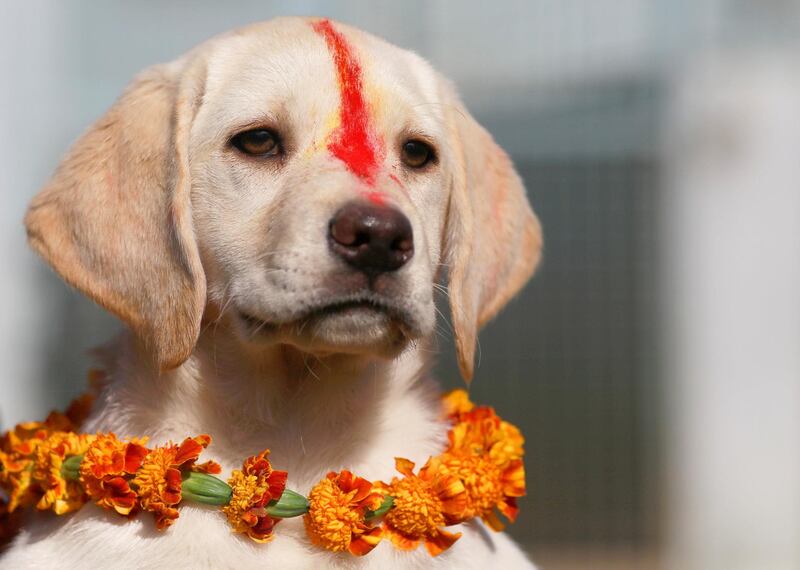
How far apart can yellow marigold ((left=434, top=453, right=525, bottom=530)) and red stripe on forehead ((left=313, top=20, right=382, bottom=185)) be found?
0.88m

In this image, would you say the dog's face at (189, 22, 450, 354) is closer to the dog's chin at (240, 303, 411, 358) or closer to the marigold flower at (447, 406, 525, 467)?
the dog's chin at (240, 303, 411, 358)

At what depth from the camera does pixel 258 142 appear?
3184mm

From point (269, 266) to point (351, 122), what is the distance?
549 mm

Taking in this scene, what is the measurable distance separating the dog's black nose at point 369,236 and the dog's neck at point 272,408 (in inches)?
20.5

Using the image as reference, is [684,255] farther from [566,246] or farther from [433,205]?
[433,205]

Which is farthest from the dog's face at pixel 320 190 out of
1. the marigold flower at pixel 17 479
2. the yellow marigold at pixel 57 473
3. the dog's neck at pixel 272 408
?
the marigold flower at pixel 17 479

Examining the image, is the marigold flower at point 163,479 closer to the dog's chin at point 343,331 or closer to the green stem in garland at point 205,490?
the green stem in garland at point 205,490

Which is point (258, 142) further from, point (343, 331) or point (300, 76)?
point (343, 331)

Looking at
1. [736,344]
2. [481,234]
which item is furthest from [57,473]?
[736,344]

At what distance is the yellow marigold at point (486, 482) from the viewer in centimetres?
316

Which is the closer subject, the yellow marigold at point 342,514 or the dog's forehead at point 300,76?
the yellow marigold at point 342,514

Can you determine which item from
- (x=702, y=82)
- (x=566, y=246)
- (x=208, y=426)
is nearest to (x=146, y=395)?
(x=208, y=426)

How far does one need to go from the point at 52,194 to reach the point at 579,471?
5302mm

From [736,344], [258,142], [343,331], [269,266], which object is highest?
[258,142]
